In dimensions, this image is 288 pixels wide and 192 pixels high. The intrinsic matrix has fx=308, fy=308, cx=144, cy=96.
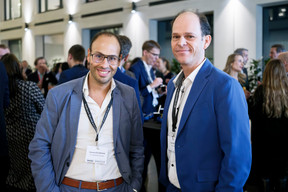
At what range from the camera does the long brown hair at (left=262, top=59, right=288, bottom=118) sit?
2.93m

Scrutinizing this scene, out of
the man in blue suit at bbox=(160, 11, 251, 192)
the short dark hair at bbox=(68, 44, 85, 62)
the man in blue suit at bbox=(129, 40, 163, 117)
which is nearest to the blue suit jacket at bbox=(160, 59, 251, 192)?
the man in blue suit at bbox=(160, 11, 251, 192)

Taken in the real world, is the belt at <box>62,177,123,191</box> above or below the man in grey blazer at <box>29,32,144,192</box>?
below

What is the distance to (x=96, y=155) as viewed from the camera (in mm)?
1668

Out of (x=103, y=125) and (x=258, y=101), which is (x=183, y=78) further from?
(x=258, y=101)

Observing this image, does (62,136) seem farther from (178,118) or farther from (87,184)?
(178,118)

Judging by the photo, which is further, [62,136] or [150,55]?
[150,55]

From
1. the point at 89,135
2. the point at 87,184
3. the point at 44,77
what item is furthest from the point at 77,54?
the point at 44,77

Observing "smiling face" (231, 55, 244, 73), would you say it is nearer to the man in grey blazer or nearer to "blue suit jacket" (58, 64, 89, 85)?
"blue suit jacket" (58, 64, 89, 85)

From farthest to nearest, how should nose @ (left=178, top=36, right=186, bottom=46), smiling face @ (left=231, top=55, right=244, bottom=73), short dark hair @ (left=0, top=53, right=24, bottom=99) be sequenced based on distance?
smiling face @ (left=231, top=55, right=244, bottom=73) < short dark hair @ (left=0, top=53, right=24, bottom=99) < nose @ (left=178, top=36, right=186, bottom=46)

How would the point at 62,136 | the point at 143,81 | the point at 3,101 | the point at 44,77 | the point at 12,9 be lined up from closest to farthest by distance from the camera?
the point at 62,136
the point at 3,101
the point at 143,81
the point at 44,77
the point at 12,9

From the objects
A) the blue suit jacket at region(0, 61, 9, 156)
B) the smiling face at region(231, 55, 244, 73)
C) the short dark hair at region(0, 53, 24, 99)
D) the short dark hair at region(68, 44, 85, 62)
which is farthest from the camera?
the smiling face at region(231, 55, 244, 73)

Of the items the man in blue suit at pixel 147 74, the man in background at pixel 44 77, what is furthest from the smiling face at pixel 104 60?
the man in background at pixel 44 77

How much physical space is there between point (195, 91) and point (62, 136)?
0.75 meters

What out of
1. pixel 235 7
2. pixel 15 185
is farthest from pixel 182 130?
pixel 235 7
